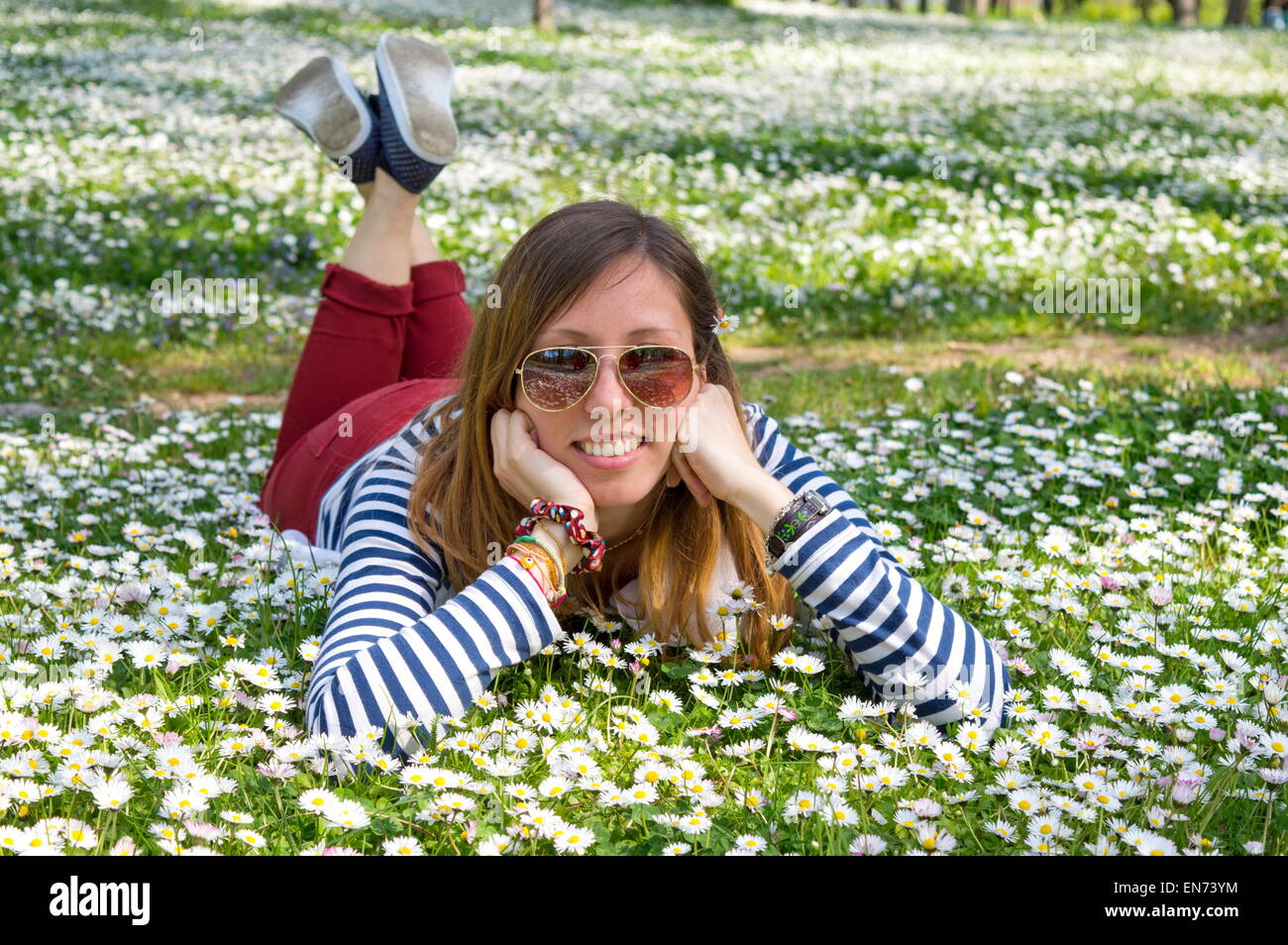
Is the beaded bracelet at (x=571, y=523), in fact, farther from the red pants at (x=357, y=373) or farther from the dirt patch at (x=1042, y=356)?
the dirt patch at (x=1042, y=356)

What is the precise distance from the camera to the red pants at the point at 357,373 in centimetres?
420

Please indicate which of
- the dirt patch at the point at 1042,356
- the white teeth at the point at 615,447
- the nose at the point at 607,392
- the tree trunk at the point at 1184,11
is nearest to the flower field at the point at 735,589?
the dirt patch at the point at 1042,356

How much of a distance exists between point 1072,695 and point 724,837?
102 cm

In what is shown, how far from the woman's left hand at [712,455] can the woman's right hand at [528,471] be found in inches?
9.3

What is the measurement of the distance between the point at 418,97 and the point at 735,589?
2581 mm

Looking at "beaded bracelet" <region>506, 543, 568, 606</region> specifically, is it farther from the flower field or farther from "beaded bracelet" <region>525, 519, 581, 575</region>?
the flower field

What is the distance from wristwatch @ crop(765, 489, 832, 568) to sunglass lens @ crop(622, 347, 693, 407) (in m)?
0.34

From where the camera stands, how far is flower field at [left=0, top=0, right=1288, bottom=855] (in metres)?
2.49

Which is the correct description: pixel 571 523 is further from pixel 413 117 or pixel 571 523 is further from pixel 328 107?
pixel 328 107

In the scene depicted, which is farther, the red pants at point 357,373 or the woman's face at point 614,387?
the red pants at point 357,373
